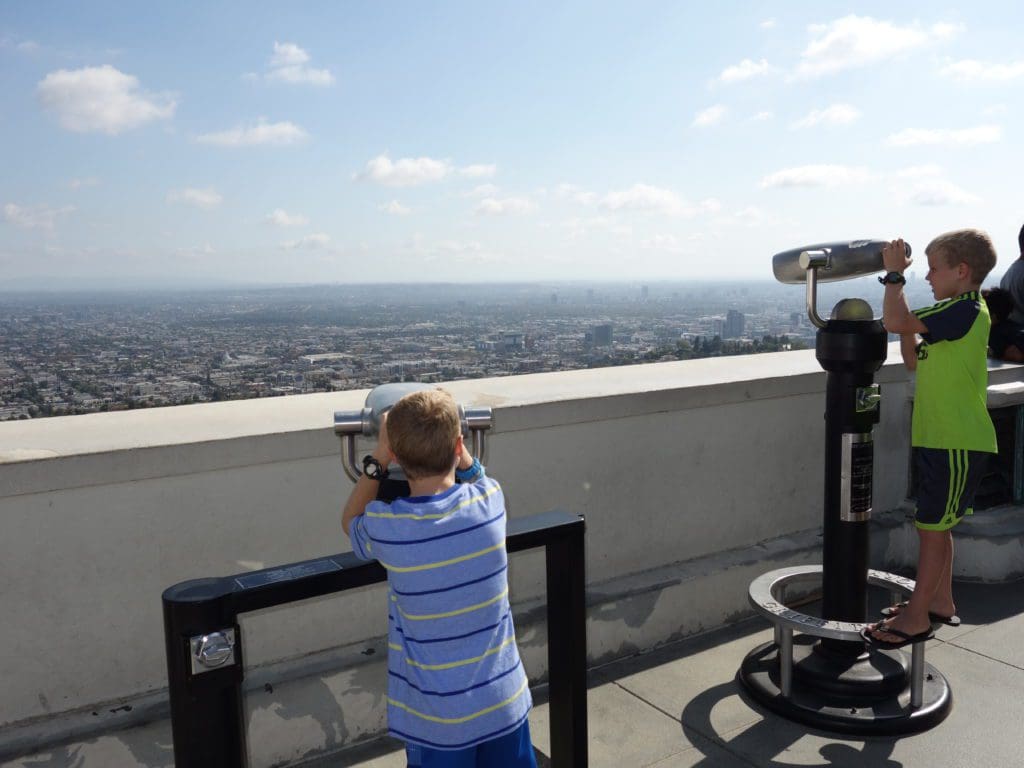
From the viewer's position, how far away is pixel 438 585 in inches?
72.3

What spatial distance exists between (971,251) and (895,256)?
1.01 ft

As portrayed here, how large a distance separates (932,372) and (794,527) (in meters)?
1.52

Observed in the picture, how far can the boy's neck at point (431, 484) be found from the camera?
1877 mm

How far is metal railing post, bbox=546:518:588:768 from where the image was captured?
2.31 m

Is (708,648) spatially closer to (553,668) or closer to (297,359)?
(553,668)

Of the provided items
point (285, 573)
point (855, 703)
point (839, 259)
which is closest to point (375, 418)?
point (285, 573)

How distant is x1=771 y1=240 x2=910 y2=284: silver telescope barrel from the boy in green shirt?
61mm

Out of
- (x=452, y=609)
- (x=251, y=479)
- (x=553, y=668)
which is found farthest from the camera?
(x=251, y=479)

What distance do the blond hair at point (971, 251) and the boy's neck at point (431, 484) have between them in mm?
2216

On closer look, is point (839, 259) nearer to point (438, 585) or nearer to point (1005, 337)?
point (438, 585)

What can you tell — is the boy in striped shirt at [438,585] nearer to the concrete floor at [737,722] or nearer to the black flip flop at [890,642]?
the concrete floor at [737,722]

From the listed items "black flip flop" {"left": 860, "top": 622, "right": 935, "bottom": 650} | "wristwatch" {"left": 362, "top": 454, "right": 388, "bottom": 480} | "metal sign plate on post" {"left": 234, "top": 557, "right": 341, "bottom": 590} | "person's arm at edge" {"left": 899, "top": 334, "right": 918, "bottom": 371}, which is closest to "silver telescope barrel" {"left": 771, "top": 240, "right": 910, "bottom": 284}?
"person's arm at edge" {"left": 899, "top": 334, "right": 918, "bottom": 371}

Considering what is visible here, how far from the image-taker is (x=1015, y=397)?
466 cm

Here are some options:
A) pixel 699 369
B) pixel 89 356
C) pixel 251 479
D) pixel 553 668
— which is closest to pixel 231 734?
pixel 553 668
